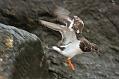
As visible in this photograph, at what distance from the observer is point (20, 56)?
189 inches

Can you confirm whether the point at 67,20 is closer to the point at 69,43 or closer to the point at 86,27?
the point at 69,43

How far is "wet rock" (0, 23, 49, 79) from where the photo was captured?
4.59 metres

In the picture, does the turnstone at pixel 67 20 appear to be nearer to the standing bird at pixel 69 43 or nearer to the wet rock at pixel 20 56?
the standing bird at pixel 69 43

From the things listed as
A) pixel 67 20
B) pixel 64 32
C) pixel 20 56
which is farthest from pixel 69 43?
pixel 20 56

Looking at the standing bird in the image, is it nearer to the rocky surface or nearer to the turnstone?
the turnstone

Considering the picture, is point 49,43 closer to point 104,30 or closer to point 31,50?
point 104,30

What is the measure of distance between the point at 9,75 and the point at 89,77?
7.90ft

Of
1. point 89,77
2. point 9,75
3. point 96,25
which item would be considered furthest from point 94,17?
point 9,75

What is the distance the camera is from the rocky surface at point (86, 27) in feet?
22.5

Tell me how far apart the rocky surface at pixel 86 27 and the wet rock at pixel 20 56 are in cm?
152

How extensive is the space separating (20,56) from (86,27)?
2770 mm

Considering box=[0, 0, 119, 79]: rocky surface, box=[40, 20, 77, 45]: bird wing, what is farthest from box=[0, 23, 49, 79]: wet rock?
box=[0, 0, 119, 79]: rocky surface

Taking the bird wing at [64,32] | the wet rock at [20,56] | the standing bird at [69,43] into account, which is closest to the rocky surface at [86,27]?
the standing bird at [69,43]

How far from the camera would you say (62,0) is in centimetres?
757
